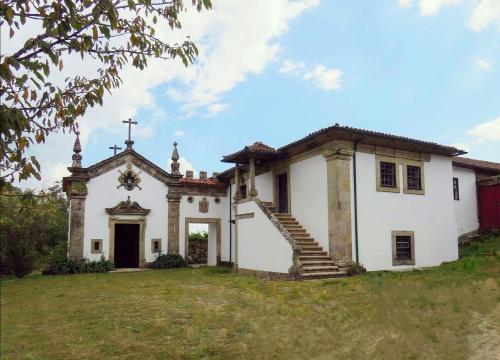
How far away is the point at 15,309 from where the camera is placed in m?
3.05

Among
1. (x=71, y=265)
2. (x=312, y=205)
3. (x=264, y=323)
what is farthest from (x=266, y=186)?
(x=264, y=323)

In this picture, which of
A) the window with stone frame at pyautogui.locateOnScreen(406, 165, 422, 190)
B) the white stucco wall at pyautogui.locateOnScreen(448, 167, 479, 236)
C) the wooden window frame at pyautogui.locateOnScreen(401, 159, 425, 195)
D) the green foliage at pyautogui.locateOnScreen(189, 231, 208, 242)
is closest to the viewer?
the wooden window frame at pyautogui.locateOnScreen(401, 159, 425, 195)

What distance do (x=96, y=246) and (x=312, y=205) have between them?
34.5 ft

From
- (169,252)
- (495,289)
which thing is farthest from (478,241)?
(169,252)

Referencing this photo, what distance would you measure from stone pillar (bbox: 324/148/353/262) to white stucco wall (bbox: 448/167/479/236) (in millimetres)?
8397

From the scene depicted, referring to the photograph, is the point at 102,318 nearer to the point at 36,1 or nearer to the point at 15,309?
the point at 15,309

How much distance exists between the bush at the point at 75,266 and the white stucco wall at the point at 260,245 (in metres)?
6.61

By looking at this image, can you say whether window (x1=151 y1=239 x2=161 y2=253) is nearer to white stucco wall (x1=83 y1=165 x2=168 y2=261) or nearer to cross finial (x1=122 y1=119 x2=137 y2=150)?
white stucco wall (x1=83 y1=165 x2=168 y2=261)

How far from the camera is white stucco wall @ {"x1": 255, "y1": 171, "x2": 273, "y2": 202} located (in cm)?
1804

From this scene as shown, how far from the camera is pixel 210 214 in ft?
73.8

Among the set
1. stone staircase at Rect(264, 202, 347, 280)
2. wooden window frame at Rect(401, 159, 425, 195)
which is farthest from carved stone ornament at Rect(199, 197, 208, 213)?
wooden window frame at Rect(401, 159, 425, 195)

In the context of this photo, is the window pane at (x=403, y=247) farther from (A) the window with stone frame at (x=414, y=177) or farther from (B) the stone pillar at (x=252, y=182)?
(B) the stone pillar at (x=252, y=182)

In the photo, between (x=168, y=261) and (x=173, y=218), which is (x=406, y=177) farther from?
(x=168, y=261)

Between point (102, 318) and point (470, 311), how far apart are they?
→ 21.2ft
